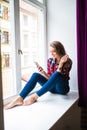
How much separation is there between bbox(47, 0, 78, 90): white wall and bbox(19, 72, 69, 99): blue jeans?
358 mm

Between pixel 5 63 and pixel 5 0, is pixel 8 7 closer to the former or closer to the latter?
pixel 5 0

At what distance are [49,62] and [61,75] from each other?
0.37m

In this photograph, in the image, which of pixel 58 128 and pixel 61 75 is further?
pixel 61 75

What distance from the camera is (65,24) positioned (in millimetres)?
2230

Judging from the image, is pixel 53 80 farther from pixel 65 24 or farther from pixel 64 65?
pixel 65 24

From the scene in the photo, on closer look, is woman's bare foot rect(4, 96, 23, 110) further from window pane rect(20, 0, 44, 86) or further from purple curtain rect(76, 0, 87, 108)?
purple curtain rect(76, 0, 87, 108)

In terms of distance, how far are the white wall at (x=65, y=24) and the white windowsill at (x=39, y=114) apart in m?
0.57

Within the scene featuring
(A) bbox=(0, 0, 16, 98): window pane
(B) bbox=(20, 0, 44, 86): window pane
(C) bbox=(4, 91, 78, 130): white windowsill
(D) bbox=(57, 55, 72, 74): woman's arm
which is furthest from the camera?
(B) bbox=(20, 0, 44, 86): window pane

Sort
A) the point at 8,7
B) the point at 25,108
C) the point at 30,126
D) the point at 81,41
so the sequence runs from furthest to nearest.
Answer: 1. the point at 81,41
2. the point at 8,7
3. the point at 25,108
4. the point at 30,126

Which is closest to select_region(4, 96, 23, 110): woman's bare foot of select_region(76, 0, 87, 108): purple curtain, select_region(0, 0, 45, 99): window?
select_region(0, 0, 45, 99): window

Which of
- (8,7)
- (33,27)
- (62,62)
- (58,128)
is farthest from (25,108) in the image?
(33,27)

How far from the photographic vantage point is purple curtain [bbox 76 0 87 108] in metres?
1.95

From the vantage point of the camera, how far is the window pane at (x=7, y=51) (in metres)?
1.67

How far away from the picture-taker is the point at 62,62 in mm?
1854
